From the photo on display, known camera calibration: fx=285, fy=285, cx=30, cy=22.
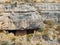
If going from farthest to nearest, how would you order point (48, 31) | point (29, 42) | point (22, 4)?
point (22, 4), point (48, 31), point (29, 42)

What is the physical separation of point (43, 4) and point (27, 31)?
1.96m

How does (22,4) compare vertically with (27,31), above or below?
above

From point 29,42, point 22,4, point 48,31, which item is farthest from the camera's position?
point 22,4

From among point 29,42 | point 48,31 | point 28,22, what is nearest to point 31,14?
point 28,22

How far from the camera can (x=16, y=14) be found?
16.1m

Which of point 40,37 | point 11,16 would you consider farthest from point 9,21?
point 40,37

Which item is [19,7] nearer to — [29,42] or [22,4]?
[22,4]

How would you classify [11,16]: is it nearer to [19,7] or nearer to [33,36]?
[19,7]

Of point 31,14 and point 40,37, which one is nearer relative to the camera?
point 40,37

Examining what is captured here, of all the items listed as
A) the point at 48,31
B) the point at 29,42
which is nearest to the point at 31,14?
→ the point at 48,31

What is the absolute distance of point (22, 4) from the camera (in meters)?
16.5

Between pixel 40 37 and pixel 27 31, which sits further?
pixel 27 31

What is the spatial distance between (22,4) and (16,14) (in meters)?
0.82

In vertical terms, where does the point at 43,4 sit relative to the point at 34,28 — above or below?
above
